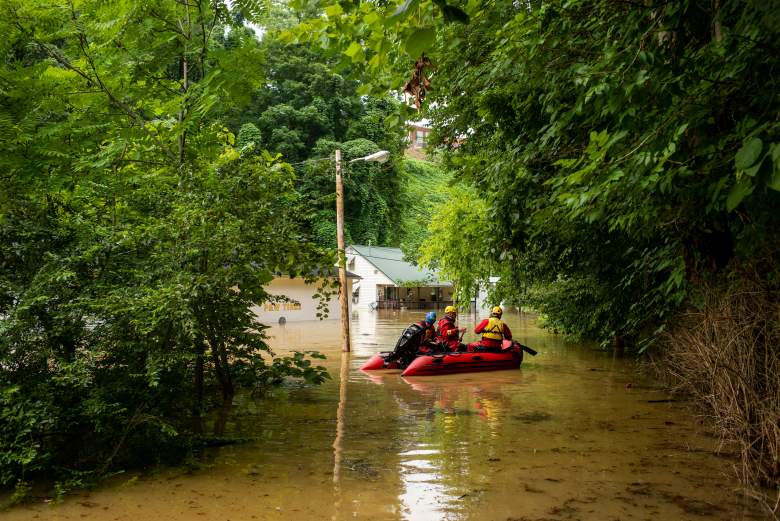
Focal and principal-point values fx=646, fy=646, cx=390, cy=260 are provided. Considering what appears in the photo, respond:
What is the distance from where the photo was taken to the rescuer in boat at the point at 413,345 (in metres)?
15.6

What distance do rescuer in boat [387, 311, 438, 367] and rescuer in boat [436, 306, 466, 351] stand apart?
530 millimetres

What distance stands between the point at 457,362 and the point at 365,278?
3992cm

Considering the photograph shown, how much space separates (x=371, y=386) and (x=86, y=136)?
761cm

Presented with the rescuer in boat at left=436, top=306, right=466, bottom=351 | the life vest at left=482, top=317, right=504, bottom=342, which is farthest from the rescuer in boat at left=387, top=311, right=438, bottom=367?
the life vest at left=482, top=317, right=504, bottom=342

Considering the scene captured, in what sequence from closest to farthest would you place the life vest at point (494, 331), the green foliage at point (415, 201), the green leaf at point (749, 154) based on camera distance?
the green leaf at point (749, 154)
the life vest at point (494, 331)
the green foliage at point (415, 201)

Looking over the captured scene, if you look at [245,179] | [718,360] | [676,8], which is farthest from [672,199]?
[245,179]

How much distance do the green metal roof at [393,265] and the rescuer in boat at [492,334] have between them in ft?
111

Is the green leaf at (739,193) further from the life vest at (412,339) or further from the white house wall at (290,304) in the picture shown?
the white house wall at (290,304)

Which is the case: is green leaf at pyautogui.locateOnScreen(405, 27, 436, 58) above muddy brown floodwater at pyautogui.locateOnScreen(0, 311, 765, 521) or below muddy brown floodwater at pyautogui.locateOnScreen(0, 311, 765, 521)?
above

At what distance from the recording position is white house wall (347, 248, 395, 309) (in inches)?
2115

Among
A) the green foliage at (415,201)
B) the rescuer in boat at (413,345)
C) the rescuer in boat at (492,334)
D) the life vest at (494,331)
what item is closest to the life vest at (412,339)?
the rescuer in boat at (413,345)

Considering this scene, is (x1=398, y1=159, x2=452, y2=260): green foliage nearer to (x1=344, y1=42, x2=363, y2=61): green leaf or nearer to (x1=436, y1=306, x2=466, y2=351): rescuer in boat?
(x1=436, y1=306, x2=466, y2=351): rescuer in boat

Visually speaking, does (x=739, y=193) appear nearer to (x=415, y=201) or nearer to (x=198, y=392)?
(x=198, y=392)

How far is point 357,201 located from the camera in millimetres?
53656
